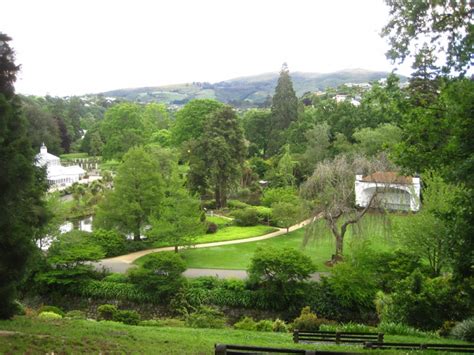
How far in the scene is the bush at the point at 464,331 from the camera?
1216 cm

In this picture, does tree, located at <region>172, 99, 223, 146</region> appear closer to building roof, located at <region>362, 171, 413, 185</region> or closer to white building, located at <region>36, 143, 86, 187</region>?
white building, located at <region>36, 143, 86, 187</region>

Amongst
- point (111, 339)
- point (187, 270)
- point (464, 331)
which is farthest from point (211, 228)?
point (111, 339)

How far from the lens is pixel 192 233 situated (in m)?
24.5

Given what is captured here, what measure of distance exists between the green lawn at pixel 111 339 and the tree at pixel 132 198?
45.6 feet

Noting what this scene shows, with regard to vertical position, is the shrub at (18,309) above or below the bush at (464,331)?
above

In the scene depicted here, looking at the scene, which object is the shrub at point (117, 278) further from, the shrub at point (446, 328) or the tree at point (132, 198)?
the shrub at point (446, 328)

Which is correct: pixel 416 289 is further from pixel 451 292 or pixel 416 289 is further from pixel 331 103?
pixel 331 103

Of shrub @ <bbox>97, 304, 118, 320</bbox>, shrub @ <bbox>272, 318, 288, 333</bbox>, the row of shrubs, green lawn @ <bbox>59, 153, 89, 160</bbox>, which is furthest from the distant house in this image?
green lawn @ <bbox>59, 153, 89, 160</bbox>

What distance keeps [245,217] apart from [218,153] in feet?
18.1

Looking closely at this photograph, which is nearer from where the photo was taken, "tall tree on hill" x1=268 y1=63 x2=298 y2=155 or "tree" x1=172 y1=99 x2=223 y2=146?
"tree" x1=172 y1=99 x2=223 y2=146

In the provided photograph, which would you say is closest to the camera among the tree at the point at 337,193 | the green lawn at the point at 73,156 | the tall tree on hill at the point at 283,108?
the tree at the point at 337,193

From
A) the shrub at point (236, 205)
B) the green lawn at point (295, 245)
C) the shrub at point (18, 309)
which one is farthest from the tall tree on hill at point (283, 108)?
the shrub at point (18, 309)

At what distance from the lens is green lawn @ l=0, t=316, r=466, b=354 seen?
9.06 metres

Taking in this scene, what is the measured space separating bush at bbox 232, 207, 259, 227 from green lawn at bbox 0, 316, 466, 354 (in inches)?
769
